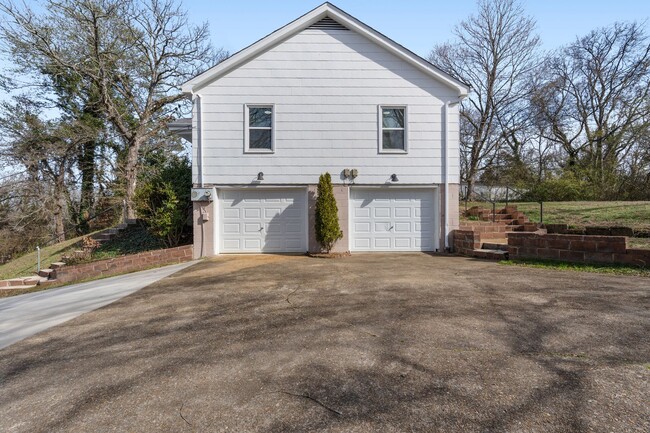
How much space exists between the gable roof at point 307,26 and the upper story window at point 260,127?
52.9 inches

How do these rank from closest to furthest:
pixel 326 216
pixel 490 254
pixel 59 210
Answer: pixel 490 254 → pixel 326 216 → pixel 59 210

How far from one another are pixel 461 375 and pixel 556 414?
0.64 m

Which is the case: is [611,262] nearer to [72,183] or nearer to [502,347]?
[502,347]

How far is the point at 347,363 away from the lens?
2.88 metres

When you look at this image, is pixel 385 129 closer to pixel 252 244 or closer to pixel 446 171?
pixel 446 171

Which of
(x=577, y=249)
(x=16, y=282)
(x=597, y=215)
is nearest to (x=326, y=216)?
(x=577, y=249)

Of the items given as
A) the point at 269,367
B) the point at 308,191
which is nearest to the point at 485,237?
the point at 308,191

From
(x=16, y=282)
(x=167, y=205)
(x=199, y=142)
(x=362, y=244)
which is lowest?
(x=16, y=282)

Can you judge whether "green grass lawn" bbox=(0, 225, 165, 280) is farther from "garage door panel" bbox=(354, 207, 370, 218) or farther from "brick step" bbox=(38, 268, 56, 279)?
"garage door panel" bbox=(354, 207, 370, 218)

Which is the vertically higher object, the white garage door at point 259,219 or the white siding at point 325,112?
the white siding at point 325,112

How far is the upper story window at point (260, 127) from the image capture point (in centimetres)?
998

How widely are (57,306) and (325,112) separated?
7.79 meters

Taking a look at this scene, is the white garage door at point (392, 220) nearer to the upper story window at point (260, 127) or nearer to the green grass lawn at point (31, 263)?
the upper story window at point (260, 127)

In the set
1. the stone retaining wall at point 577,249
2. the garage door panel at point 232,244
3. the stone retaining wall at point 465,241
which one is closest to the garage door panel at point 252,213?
the garage door panel at point 232,244
